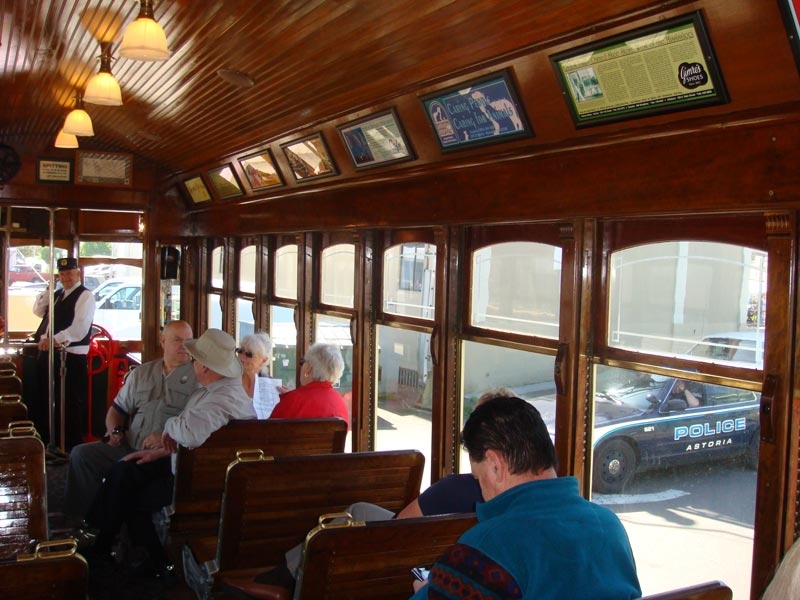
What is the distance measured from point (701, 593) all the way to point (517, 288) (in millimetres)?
2268

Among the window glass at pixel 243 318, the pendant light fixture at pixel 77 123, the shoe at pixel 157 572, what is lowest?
the shoe at pixel 157 572

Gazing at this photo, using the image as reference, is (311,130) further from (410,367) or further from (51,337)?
(51,337)

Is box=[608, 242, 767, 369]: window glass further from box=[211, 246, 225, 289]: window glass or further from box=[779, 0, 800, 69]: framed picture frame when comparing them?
box=[211, 246, 225, 289]: window glass

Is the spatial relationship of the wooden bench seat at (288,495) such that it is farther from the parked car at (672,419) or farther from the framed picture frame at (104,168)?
the framed picture frame at (104,168)

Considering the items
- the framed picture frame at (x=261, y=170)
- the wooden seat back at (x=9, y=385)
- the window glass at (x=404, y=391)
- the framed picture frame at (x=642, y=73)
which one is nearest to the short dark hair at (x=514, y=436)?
the framed picture frame at (x=642, y=73)

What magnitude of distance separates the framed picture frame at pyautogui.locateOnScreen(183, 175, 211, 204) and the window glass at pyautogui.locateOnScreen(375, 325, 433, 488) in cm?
339

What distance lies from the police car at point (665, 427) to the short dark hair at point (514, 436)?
4.45ft

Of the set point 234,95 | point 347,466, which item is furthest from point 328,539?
point 234,95

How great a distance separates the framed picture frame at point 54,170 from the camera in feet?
25.6

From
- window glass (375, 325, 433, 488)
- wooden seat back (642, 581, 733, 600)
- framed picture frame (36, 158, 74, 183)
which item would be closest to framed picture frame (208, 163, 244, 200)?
framed picture frame (36, 158, 74, 183)

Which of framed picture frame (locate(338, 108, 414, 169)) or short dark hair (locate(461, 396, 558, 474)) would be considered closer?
short dark hair (locate(461, 396, 558, 474))

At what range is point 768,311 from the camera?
2578 millimetres

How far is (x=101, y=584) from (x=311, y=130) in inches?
118

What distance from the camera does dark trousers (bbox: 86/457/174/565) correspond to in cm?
410
